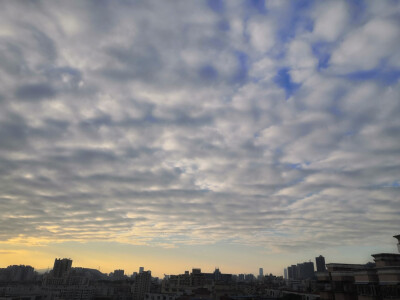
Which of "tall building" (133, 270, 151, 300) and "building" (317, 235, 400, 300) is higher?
"building" (317, 235, 400, 300)

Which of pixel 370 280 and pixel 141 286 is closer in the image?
pixel 370 280

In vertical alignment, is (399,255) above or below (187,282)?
above

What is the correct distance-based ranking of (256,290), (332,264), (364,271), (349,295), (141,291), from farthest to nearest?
(141,291) < (256,290) < (332,264) < (349,295) < (364,271)

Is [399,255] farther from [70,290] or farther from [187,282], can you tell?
[70,290]

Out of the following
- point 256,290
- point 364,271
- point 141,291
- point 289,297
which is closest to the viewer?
point 364,271

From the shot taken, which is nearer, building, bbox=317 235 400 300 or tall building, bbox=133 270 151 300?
building, bbox=317 235 400 300

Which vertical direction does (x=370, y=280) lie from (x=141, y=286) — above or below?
above

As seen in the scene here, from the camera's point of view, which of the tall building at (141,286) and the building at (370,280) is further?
the tall building at (141,286)

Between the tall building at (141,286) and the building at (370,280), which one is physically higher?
the building at (370,280)

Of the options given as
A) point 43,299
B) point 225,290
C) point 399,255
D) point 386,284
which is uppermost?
point 399,255

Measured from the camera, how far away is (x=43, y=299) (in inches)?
5182

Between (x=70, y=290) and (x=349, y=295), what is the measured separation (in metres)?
169

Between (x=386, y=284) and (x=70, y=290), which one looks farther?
(x=70, y=290)

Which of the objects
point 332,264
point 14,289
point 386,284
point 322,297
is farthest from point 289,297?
point 14,289
